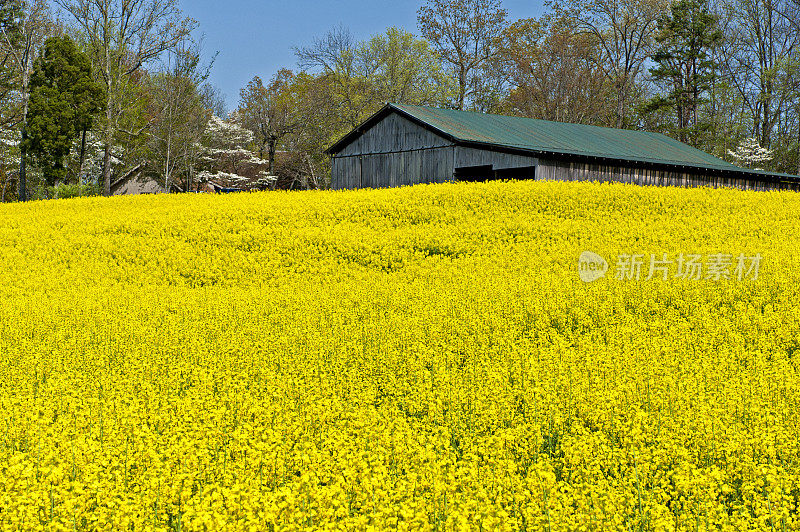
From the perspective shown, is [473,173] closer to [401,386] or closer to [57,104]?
[401,386]

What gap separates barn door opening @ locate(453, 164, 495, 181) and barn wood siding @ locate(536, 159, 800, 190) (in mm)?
2921

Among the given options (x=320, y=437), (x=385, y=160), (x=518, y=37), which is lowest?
(x=320, y=437)

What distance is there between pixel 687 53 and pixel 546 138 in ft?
78.8

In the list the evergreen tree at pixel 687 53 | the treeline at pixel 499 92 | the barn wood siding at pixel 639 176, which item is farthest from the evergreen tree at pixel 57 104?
the evergreen tree at pixel 687 53

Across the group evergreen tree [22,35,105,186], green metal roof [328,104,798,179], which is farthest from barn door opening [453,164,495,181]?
evergreen tree [22,35,105,186]

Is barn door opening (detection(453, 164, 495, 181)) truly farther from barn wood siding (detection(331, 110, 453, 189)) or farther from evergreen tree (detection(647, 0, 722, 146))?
evergreen tree (detection(647, 0, 722, 146))

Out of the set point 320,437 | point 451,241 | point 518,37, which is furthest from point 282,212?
point 518,37

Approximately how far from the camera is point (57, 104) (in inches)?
1446

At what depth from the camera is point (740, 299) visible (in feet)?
39.3

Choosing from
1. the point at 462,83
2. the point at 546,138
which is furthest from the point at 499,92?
the point at 546,138

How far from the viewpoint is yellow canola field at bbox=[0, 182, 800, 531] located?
163 inches

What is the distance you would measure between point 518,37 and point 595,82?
781 cm

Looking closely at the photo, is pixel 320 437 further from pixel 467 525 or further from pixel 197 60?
pixel 197 60

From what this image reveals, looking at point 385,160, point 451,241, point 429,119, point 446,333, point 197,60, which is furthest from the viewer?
point 197,60
